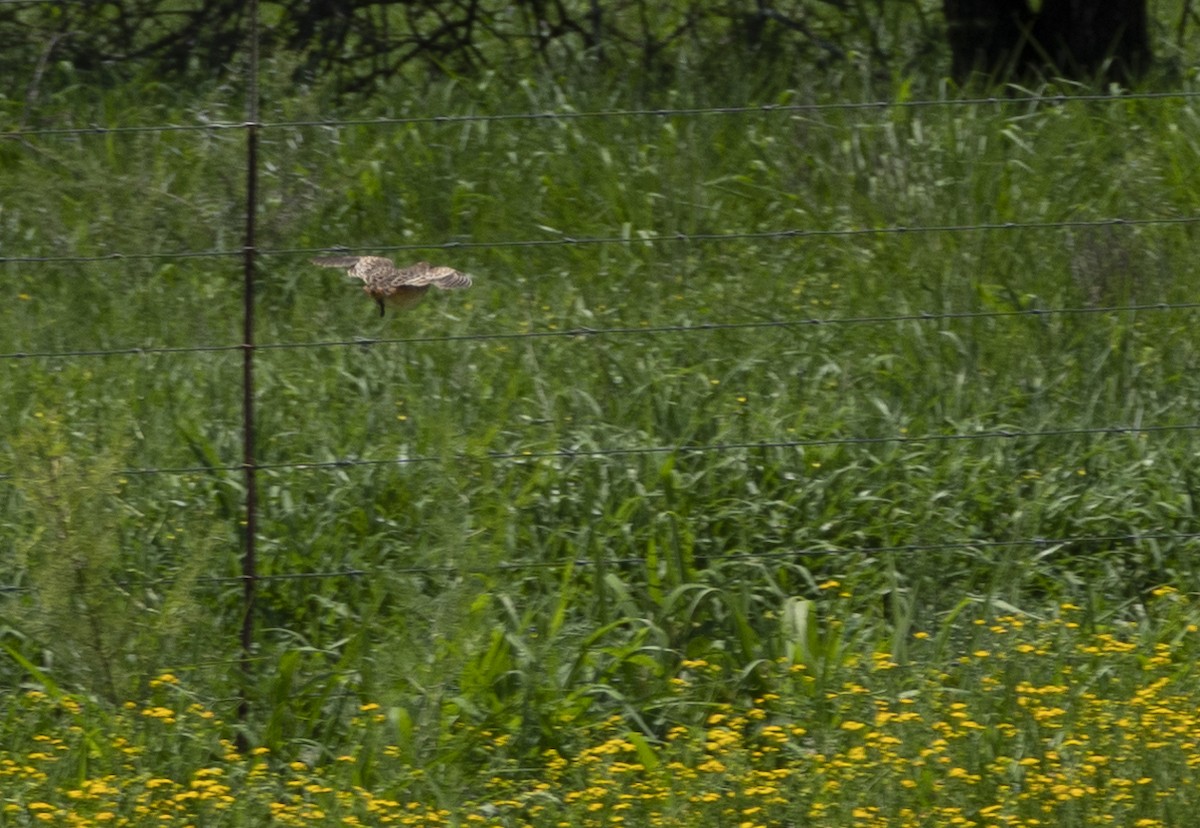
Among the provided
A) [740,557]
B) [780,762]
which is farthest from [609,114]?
[780,762]

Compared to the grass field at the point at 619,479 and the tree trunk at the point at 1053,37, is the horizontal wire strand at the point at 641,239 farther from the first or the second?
the tree trunk at the point at 1053,37

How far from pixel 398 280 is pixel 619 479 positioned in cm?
71

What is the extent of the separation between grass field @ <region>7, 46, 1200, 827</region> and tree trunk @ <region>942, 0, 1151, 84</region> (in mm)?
519

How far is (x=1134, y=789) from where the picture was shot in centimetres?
366

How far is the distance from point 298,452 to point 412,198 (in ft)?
6.03

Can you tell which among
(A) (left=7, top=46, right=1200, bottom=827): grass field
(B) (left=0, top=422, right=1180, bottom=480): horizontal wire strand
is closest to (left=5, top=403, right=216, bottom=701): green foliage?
(A) (left=7, top=46, right=1200, bottom=827): grass field

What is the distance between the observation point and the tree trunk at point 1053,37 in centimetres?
752

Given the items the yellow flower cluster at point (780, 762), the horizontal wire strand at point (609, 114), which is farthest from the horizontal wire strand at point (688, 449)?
the horizontal wire strand at point (609, 114)

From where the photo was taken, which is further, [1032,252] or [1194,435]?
[1032,252]

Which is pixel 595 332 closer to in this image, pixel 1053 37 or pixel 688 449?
pixel 688 449

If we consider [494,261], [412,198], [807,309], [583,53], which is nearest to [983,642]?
[807,309]

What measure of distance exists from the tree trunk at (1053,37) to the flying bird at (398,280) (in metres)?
3.49

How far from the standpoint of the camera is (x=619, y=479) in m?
4.73

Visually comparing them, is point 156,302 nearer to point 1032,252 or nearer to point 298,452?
point 298,452
